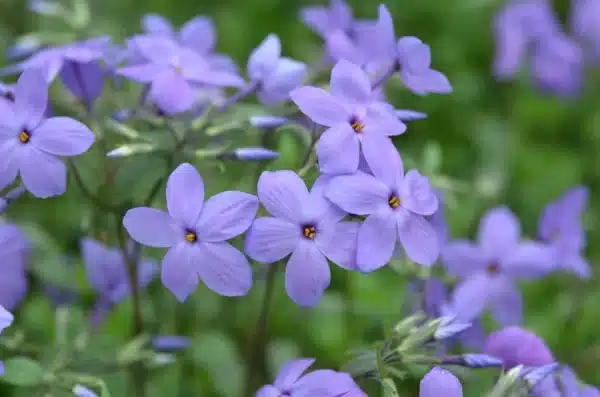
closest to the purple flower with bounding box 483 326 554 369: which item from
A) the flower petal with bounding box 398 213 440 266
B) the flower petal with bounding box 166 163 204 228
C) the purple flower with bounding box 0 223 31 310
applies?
the flower petal with bounding box 398 213 440 266

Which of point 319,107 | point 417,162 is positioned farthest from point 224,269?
point 417,162

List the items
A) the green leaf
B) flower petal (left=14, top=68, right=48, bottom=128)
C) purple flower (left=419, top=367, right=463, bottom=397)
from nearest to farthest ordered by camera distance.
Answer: purple flower (left=419, top=367, right=463, bottom=397), flower petal (left=14, top=68, right=48, bottom=128), the green leaf

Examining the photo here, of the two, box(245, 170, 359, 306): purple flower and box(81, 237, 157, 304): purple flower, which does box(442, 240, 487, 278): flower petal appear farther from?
box(81, 237, 157, 304): purple flower

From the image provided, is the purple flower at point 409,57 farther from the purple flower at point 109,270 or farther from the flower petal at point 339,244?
the purple flower at point 109,270

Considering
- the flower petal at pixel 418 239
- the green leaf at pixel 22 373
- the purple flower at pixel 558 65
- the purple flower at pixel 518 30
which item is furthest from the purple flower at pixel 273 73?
the purple flower at pixel 558 65

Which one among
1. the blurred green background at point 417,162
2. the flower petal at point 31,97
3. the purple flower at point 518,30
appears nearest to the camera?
the flower petal at point 31,97

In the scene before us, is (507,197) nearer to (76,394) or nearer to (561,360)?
(561,360)
